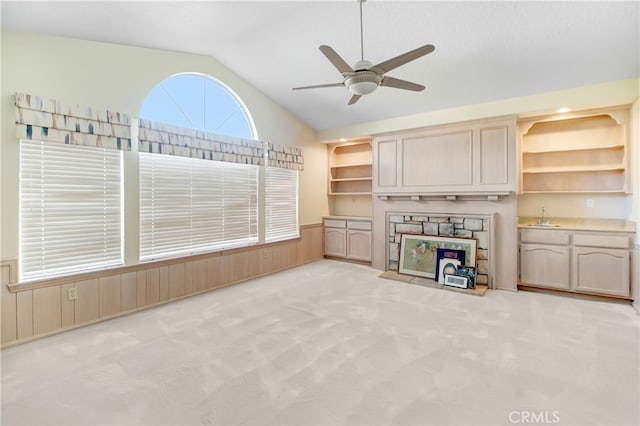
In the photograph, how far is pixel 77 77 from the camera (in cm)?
307

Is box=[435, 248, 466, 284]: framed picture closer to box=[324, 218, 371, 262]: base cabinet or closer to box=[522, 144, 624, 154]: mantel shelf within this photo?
box=[324, 218, 371, 262]: base cabinet

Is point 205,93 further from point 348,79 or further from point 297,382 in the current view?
point 297,382

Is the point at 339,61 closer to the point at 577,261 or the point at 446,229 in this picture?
the point at 446,229

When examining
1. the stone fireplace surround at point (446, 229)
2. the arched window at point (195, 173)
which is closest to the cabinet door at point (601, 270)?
the stone fireplace surround at point (446, 229)

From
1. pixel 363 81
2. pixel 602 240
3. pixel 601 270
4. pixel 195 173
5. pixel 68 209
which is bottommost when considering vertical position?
pixel 601 270

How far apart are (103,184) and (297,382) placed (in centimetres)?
282

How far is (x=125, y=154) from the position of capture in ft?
11.2

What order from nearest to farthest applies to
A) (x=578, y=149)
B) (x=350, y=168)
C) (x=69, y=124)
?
(x=69, y=124)
(x=578, y=149)
(x=350, y=168)

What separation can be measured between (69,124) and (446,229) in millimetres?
4919

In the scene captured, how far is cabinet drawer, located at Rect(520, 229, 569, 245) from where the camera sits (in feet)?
13.1

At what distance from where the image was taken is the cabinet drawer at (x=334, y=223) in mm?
6051

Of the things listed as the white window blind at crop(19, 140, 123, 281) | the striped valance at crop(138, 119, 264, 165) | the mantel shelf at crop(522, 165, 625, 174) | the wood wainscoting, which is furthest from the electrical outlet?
the mantel shelf at crop(522, 165, 625, 174)

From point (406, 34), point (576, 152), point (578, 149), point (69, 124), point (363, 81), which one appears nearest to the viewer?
point (363, 81)

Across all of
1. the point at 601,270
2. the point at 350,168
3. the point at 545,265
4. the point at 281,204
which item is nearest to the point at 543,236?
the point at 545,265
